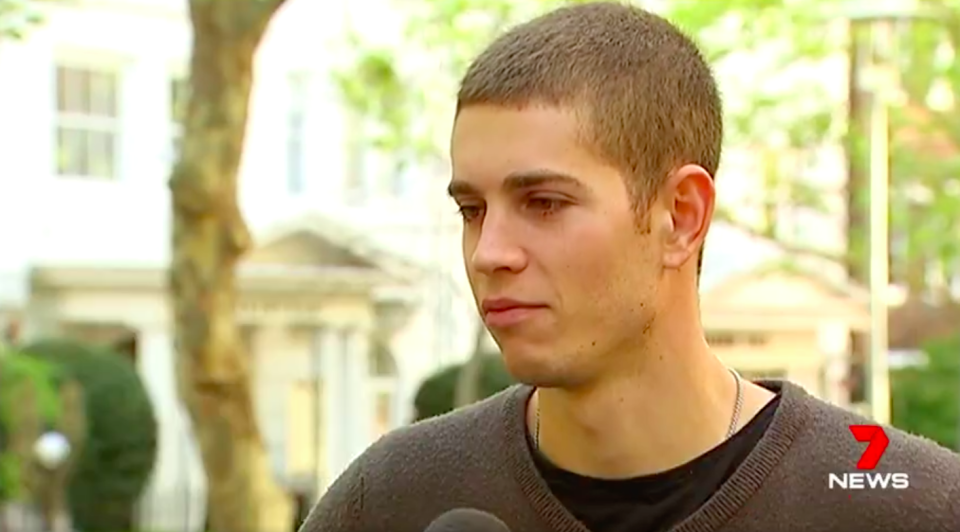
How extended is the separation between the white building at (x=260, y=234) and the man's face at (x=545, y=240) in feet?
48.8

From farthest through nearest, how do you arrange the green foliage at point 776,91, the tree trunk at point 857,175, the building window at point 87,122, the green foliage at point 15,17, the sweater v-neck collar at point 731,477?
the building window at point 87,122 → the tree trunk at point 857,175 → the green foliage at point 776,91 → the green foliage at point 15,17 → the sweater v-neck collar at point 731,477

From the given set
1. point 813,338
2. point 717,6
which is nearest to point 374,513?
point 717,6

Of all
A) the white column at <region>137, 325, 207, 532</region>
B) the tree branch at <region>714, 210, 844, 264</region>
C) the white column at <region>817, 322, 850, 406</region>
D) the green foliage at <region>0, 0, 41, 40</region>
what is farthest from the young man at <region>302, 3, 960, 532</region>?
the white column at <region>817, 322, 850, 406</region>

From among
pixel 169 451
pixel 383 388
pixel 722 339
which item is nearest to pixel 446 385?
pixel 169 451

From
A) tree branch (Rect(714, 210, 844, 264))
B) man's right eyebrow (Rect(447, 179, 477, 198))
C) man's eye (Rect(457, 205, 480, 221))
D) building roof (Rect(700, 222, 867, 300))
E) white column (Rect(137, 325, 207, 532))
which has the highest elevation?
man's right eyebrow (Rect(447, 179, 477, 198))

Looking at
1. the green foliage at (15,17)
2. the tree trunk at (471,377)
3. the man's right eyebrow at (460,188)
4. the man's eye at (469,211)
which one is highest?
the green foliage at (15,17)

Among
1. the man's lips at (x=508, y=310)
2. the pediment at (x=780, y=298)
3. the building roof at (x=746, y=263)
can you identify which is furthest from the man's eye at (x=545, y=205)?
the pediment at (x=780, y=298)

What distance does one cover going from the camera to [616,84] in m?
1.99

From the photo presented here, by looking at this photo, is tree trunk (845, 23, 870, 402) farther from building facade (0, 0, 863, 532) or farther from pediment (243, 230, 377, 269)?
pediment (243, 230, 377, 269)

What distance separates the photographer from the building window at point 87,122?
1812cm

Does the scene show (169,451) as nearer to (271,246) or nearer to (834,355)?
(271,246)

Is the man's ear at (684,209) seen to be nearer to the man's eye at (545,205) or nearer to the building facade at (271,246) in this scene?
the man's eye at (545,205)

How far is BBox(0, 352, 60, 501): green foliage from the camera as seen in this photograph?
44.0ft

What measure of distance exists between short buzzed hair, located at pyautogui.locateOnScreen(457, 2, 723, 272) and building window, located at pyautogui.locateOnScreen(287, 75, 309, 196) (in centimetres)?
1803
